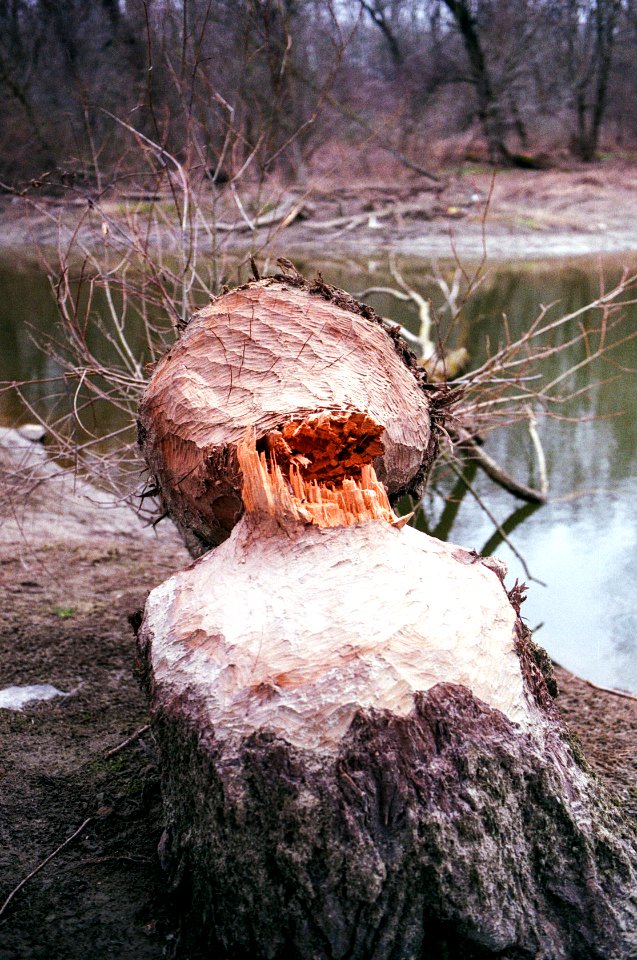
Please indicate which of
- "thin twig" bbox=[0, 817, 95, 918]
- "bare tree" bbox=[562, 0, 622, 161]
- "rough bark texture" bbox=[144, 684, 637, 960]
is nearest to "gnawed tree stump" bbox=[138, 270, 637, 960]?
"rough bark texture" bbox=[144, 684, 637, 960]

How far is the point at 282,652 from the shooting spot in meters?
1.77

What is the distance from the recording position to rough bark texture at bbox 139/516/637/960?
159 centimetres

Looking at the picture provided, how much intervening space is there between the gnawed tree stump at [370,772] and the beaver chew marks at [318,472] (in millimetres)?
52

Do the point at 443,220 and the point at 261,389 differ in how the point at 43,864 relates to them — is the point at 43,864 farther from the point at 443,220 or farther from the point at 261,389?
the point at 443,220

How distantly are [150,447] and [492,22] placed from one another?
78.1 ft

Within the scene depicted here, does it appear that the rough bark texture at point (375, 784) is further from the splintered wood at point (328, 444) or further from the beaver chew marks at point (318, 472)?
the splintered wood at point (328, 444)

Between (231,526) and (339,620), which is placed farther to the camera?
(231,526)

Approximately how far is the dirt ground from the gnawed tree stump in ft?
0.52

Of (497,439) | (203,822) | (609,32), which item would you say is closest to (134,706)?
(203,822)

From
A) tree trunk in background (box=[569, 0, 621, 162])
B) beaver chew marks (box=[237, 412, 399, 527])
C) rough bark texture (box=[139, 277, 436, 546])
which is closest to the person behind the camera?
beaver chew marks (box=[237, 412, 399, 527])

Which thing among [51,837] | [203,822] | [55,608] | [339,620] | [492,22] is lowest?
[55,608]

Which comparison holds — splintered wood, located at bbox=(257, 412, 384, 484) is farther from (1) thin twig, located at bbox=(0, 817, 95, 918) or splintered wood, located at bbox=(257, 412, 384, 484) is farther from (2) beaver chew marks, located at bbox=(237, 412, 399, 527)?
(1) thin twig, located at bbox=(0, 817, 95, 918)

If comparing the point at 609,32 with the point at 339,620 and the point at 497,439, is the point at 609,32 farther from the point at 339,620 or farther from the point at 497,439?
the point at 339,620

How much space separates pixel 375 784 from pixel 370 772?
22 mm
